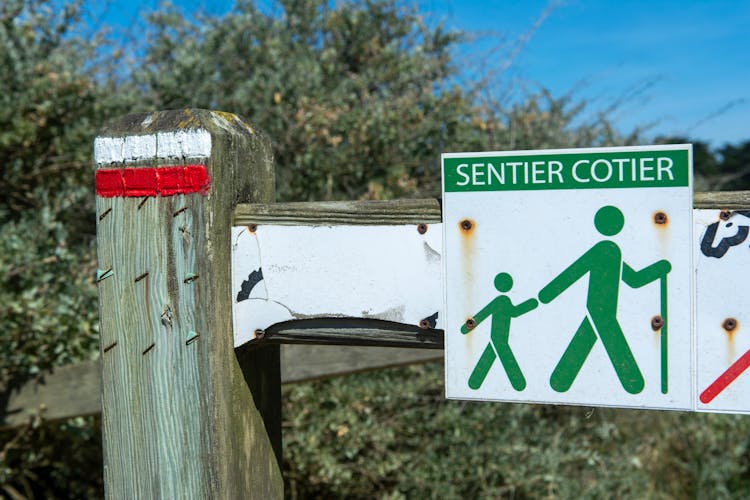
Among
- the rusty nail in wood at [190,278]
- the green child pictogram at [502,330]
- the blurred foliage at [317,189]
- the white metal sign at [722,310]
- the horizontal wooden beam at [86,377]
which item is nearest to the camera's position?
the white metal sign at [722,310]

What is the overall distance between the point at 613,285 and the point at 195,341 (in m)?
0.66

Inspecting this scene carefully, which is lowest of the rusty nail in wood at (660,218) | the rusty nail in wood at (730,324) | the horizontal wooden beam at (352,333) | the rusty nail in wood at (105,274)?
the horizontal wooden beam at (352,333)

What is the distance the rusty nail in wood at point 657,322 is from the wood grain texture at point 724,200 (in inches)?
6.5

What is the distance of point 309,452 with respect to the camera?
131 inches

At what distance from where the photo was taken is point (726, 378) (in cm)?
106

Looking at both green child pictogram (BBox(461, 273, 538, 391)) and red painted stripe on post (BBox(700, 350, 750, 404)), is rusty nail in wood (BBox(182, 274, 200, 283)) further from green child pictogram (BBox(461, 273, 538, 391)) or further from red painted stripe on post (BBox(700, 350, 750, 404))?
red painted stripe on post (BBox(700, 350, 750, 404))

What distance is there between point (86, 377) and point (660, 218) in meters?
2.02

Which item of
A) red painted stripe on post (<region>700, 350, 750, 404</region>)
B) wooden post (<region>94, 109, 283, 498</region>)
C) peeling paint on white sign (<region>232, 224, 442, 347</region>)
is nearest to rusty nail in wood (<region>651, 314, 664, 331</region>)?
red painted stripe on post (<region>700, 350, 750, 404</region>)

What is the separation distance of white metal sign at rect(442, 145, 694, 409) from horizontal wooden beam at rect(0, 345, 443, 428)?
1.37m

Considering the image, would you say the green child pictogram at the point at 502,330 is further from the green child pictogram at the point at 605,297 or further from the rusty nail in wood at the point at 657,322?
the rusty nail in wood at the point at 657,322

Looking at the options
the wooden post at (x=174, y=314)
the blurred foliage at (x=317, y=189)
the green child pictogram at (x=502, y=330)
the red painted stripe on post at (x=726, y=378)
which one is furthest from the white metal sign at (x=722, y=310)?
the blurred foliage at (x=317, y=189)

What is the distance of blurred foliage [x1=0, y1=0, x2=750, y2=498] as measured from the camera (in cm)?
309

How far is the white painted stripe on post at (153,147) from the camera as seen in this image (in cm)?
128

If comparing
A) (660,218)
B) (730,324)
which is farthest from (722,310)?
(660,218)
